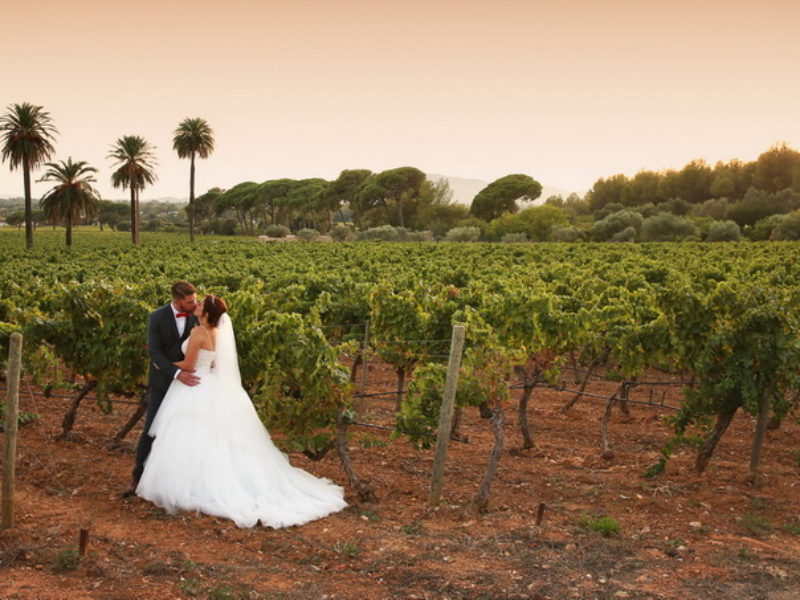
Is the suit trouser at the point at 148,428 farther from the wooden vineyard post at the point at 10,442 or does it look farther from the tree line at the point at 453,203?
the tree line at the point at 453,203

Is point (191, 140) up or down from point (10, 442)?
up

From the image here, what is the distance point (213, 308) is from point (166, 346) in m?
0.64

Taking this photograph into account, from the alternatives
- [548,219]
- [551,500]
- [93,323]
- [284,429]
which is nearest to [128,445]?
[93,323]

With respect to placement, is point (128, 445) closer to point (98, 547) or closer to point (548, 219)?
point (98, 547)

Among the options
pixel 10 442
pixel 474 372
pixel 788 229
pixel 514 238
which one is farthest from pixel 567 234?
pixel 10 442

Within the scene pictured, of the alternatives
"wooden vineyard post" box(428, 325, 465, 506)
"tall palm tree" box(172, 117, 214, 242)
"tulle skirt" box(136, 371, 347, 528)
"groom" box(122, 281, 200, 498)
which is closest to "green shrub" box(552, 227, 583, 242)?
"tall palm tree" box(172, 117, 214, 242)

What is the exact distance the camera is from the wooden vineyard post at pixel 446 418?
21.8 ft

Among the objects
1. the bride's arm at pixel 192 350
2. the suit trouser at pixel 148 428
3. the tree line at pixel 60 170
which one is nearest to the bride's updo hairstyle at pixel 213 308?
the bride's arm at pixel 192 350

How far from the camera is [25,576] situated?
476 centimetres

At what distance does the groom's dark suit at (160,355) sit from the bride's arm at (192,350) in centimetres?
11

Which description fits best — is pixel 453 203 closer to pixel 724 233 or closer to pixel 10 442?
pixel 724 233

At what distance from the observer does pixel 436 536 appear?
5.90 meters

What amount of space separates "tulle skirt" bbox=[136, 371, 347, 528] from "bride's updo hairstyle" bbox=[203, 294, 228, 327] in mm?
525

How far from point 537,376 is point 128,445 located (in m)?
5.37
